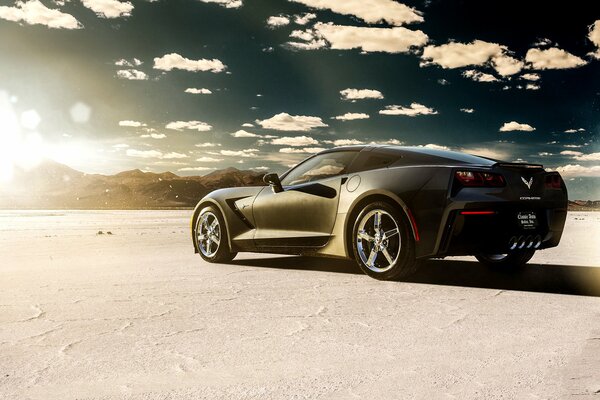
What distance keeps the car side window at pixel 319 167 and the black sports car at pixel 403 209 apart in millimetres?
12

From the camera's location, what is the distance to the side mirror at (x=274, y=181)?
709 centimetres

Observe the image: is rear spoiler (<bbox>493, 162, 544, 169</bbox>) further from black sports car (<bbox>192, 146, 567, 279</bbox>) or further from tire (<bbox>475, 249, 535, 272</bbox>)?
tire (<bbox>475, 249, 535, 272</bbox>)

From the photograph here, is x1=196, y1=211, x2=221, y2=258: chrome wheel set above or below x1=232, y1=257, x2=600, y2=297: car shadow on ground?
above

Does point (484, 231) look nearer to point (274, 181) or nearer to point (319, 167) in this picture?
point (319, 167)

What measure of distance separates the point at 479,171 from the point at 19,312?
4.03m

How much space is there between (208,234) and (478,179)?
3.73 metres

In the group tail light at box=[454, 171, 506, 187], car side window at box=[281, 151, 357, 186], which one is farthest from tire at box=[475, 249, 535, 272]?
car side window at box=[281, 151, 357, 186]

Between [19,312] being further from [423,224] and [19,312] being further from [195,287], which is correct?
[423,224]

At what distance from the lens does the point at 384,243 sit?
6059 millimetres

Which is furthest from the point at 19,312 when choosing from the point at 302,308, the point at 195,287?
the point at 302,308

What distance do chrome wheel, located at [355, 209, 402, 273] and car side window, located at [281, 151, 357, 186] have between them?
2.71 feet

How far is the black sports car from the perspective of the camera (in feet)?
18.5

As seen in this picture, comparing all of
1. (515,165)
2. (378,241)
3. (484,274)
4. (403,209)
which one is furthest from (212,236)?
(515,165)

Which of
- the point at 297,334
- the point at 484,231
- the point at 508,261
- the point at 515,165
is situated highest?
the point at 515,165
